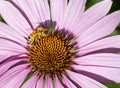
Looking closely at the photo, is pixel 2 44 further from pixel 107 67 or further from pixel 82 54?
pixel 107 67

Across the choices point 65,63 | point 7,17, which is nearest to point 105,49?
point 65,63

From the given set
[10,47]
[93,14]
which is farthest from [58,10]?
[10,47]

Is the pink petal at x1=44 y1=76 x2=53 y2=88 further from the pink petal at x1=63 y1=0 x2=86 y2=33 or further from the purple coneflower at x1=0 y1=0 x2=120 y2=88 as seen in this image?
the pink petal at x1=63 y1=0 x2=86 y2=33

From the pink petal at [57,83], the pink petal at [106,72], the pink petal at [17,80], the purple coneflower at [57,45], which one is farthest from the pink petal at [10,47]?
the pink petal at [106,72]

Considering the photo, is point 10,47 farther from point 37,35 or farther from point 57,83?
point 57,83

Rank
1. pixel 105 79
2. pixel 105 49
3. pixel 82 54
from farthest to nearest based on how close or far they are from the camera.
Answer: pixel 82 54
pixel 105 49
pixel 105 79

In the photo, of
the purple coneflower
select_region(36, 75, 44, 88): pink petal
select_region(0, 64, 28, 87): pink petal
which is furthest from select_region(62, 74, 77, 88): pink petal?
select_region(0, 64, 28, 87): pink petal
